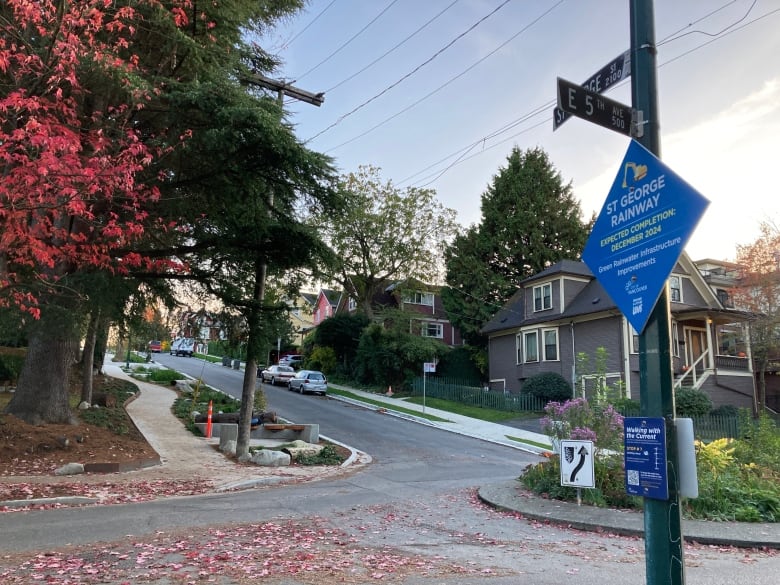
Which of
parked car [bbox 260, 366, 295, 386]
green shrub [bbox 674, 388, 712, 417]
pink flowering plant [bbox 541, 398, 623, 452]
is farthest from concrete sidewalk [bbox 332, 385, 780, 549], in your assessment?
parked car [bbox 260, 366, 295, 386]

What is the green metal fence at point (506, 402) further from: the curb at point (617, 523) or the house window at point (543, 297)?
the curb at point (617, 523)

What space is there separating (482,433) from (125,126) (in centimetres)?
1787

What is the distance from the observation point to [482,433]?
24.7 m

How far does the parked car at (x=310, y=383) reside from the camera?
37.6 m

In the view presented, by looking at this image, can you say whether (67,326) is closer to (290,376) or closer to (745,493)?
(745,493)

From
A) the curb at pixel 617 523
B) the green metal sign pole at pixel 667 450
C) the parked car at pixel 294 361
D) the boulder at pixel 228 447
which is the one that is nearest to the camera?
the green metal sign pole at pixel 667 450

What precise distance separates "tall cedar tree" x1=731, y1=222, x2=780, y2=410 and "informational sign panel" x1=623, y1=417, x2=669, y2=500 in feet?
107

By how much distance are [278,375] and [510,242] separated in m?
20.4

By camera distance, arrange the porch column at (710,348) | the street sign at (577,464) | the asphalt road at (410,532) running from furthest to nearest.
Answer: the porch column at (710,348) → the street sign at (577,464) → the asphalt road at (410,532)

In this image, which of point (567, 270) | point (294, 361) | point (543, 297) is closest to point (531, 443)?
point (567, 270)

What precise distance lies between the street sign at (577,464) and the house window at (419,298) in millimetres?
35784

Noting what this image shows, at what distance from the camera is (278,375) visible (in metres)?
43.2

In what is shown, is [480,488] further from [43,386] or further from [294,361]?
[294,361]

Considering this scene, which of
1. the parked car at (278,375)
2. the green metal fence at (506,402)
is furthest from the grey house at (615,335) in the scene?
the parked car at (278,375)
